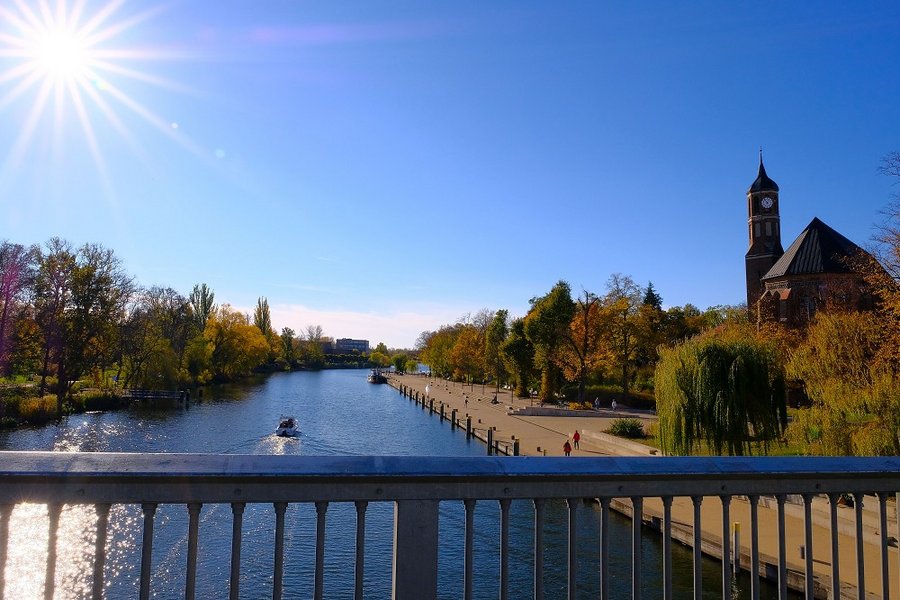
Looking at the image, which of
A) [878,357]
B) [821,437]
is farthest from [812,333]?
[821,437]

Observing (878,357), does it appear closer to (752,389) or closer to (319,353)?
(752,389)

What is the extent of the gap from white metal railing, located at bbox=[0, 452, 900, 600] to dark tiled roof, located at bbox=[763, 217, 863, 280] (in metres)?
46.5

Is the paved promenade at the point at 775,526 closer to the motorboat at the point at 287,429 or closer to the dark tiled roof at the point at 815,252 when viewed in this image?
the motorboat at the point at 287,429

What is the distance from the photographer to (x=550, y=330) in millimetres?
51344

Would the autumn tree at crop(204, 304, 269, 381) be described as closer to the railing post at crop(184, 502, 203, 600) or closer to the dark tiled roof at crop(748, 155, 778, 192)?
the dark tiled roof at crop(748, 155, 778, 192)

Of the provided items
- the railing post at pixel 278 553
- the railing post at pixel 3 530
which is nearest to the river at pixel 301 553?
the railing post at pixel 3 530

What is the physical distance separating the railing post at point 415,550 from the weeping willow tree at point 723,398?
58.0 feet

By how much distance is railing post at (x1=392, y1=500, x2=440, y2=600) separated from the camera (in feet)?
9.66

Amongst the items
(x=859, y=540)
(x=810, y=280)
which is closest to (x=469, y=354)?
(x=810, y=280)

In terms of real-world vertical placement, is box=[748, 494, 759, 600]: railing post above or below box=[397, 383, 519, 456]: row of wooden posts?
above

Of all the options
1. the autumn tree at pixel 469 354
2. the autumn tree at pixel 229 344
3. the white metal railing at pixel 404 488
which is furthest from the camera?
the autumn tree at pixel 469 354

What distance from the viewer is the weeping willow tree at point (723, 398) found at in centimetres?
1838

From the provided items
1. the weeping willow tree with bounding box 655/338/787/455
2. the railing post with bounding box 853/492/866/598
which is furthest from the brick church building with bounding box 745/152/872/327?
the railing post with bounding box 853/492/866/598

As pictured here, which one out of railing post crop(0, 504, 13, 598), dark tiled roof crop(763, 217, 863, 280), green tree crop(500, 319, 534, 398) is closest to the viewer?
railing post crop(0, 504, 13, 598)
